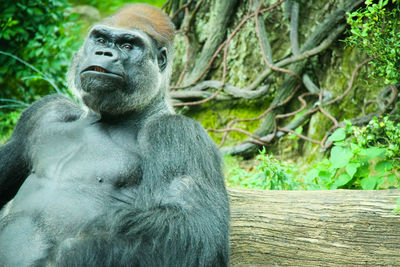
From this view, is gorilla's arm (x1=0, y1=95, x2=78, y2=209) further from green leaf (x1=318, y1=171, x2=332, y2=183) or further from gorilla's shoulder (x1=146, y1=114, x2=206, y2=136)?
green leaf (x1=318, y1=171, x2=332, y2=183)

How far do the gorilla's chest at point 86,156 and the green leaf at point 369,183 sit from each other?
1493 millimetres

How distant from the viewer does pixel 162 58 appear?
10.6 feet

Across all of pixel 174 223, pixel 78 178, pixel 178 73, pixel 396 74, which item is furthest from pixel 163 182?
pixel 178 73

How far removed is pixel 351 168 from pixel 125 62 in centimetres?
163

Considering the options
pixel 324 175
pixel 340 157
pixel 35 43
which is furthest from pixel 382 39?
pixel 35 43

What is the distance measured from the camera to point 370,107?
199 inches

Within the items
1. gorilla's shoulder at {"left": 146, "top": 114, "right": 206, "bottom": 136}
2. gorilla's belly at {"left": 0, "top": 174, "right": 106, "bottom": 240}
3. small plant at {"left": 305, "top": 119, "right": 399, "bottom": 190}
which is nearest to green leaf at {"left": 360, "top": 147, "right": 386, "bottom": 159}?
small plant at {"left": 305, "top": 119, "right": 399, "bottom": 190}

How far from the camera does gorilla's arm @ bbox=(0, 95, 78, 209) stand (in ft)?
10.4

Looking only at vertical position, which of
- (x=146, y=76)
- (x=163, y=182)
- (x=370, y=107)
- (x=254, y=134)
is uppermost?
(x=146, y=76)

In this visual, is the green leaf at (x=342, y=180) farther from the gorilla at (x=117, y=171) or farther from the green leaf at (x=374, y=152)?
the gorilla at (x=117, y=171)

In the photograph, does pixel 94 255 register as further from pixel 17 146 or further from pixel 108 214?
pixel 17 146

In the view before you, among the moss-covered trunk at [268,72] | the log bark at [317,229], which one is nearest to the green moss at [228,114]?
the moss-covered trunk at [268,72]

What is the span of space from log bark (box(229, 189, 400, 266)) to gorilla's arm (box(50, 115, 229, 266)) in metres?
0.49

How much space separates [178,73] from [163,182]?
4048 millimetres
